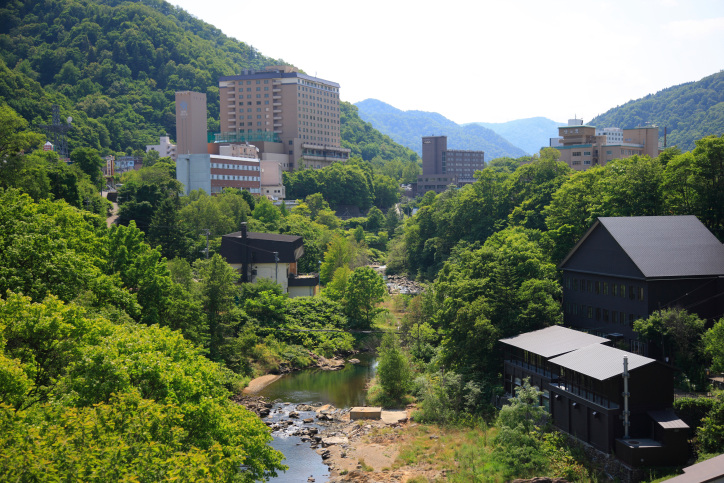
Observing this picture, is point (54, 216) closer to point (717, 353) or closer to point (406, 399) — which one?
point (406, 399)

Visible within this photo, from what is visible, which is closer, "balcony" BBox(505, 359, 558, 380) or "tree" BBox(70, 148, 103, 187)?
"balcony" BBox(505, 359, 558, 380)

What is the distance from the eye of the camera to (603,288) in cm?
3416

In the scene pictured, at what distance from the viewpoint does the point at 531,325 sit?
34.8 meters

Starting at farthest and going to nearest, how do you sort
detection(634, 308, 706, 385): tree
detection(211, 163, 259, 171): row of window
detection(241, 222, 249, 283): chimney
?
detection(211, 163, 259, 171): row of window → detection(241, 222, 249, 283): chimney → detection(634, 308, 706, 385): tree

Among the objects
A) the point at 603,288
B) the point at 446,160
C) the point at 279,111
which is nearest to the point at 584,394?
the point at 603,288

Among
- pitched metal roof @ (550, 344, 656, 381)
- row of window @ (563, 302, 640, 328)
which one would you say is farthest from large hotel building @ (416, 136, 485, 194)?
pitched metal roof @ (550, 344, 656, 381)

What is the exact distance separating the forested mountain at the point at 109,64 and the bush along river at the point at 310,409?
103074 mm

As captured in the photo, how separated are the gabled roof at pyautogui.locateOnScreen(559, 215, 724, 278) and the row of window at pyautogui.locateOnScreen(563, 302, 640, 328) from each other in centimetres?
288

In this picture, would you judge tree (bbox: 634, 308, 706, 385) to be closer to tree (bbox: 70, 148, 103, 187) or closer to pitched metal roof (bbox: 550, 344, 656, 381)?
pitched metal roof (bbox: 550, 344, 656, 381)

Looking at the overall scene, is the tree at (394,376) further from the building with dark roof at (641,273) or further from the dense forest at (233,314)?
the building with dark roof at (641,273)

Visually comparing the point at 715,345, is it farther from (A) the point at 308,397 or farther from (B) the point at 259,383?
(B) the point at 259,383

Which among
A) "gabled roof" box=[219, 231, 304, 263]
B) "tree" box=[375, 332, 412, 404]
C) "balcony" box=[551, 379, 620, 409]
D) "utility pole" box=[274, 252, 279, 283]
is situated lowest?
"tree" box=[375, 332, 412, 404]

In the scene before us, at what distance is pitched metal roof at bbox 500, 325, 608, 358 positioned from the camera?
96.9ft

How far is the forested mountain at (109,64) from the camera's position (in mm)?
148625
